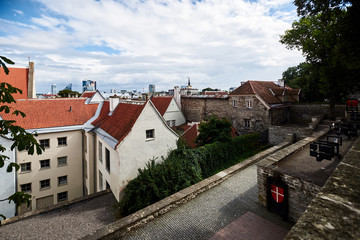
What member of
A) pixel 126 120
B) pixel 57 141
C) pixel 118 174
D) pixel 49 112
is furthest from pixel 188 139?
pixel 49 112

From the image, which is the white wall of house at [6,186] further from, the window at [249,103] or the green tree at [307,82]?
the green tree at [307,82]

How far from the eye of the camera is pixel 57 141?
18828mm

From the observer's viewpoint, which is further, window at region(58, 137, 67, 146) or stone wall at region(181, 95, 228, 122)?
stone wall at region(181, 95, 228, 122)

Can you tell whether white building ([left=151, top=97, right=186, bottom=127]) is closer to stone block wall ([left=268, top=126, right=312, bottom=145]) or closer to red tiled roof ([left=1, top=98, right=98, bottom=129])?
red tiled roof ([left=1, top=98, right=98, bottom=129])

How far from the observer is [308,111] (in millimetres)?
25188

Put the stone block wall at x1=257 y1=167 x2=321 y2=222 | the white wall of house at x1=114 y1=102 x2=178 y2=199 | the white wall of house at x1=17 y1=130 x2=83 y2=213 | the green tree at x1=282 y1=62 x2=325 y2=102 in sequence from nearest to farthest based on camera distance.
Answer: the stone block wall at x1=257 y1=167 x2=321 y2=222
the white wall of house at x1=114 y1=102 x2=178 y2=199
the white wall of house at x1=17 y1=130 x2=83 y2=213
the green tree at x1=282 y1=62 x2=325 y2=102

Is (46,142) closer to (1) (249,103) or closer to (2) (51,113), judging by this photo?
(2) (51,113)

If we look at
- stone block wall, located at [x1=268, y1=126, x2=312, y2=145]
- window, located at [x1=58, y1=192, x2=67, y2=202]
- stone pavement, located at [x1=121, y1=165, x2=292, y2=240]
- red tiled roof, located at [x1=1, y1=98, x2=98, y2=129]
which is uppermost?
red tiled roof, located at [x1=1, y1=98, x2=98, y2=129]

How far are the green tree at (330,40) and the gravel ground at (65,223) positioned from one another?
16.4 m

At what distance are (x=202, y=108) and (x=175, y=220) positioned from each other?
23622mm

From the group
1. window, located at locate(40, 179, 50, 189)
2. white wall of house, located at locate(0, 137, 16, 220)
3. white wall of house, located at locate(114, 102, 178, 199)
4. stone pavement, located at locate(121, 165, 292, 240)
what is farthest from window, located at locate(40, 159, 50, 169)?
stone pavement, located at locate(121, 165, 292, 240)

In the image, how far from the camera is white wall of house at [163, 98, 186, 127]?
2883cm

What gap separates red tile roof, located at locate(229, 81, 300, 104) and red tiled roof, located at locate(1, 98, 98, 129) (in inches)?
731

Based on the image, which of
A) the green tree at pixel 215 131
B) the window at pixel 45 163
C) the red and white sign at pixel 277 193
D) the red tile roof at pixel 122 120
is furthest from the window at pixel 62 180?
the red and white sign at pixel 277 193
